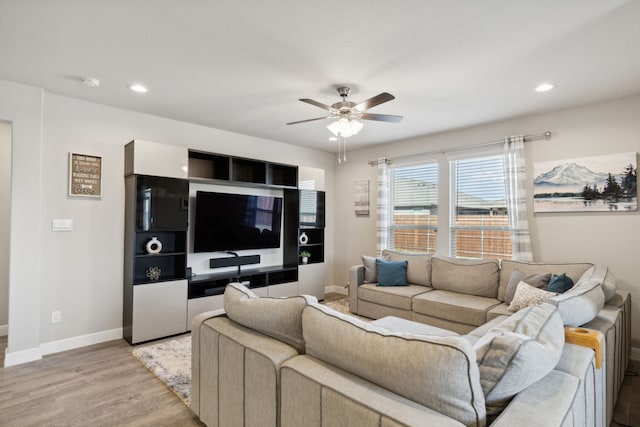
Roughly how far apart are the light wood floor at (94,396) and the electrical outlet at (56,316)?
0.34m

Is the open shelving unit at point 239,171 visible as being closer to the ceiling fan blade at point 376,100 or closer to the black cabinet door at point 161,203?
the black cabinet door at point 161,203

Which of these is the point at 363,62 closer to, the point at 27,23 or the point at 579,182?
the point at 27,23

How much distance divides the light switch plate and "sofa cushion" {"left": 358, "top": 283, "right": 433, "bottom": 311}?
339 centimetres

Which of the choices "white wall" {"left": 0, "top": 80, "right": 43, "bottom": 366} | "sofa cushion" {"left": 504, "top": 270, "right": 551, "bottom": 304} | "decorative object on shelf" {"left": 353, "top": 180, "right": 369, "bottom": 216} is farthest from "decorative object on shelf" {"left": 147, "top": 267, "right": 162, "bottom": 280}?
"sofa cushion" {"left": 504, "top": 270, "right": 551, "bottom": 304}

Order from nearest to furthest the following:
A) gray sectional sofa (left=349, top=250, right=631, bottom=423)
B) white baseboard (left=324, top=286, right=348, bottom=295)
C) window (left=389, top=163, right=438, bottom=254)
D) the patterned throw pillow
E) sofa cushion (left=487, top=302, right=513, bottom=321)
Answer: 1. gray sectional sofa (left=349, top=250, right=631, bottom=423)
2. the patterned throw pillow
3. sofa cushion (left=487, top=302, right=513, bottom=321)
4. window (left=389, top=163, right=438, bottom=254)
5. white baseboard (left=324, top=286, right=348, bottom=295)

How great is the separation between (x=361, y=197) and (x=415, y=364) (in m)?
4.61

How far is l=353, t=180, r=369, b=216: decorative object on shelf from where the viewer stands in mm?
5547

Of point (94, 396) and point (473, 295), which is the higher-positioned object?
point (473, 295)

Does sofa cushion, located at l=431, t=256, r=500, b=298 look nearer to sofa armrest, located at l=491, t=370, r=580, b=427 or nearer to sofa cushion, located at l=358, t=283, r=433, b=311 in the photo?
sofa cushion, located at l=358, t=283, r=433, b=311

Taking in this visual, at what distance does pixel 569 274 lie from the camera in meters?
3.20

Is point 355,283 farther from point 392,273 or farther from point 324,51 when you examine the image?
point 324,51

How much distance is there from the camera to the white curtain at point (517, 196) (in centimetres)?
379

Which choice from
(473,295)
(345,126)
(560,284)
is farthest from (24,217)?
(560,284)

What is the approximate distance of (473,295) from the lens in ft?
12.3
